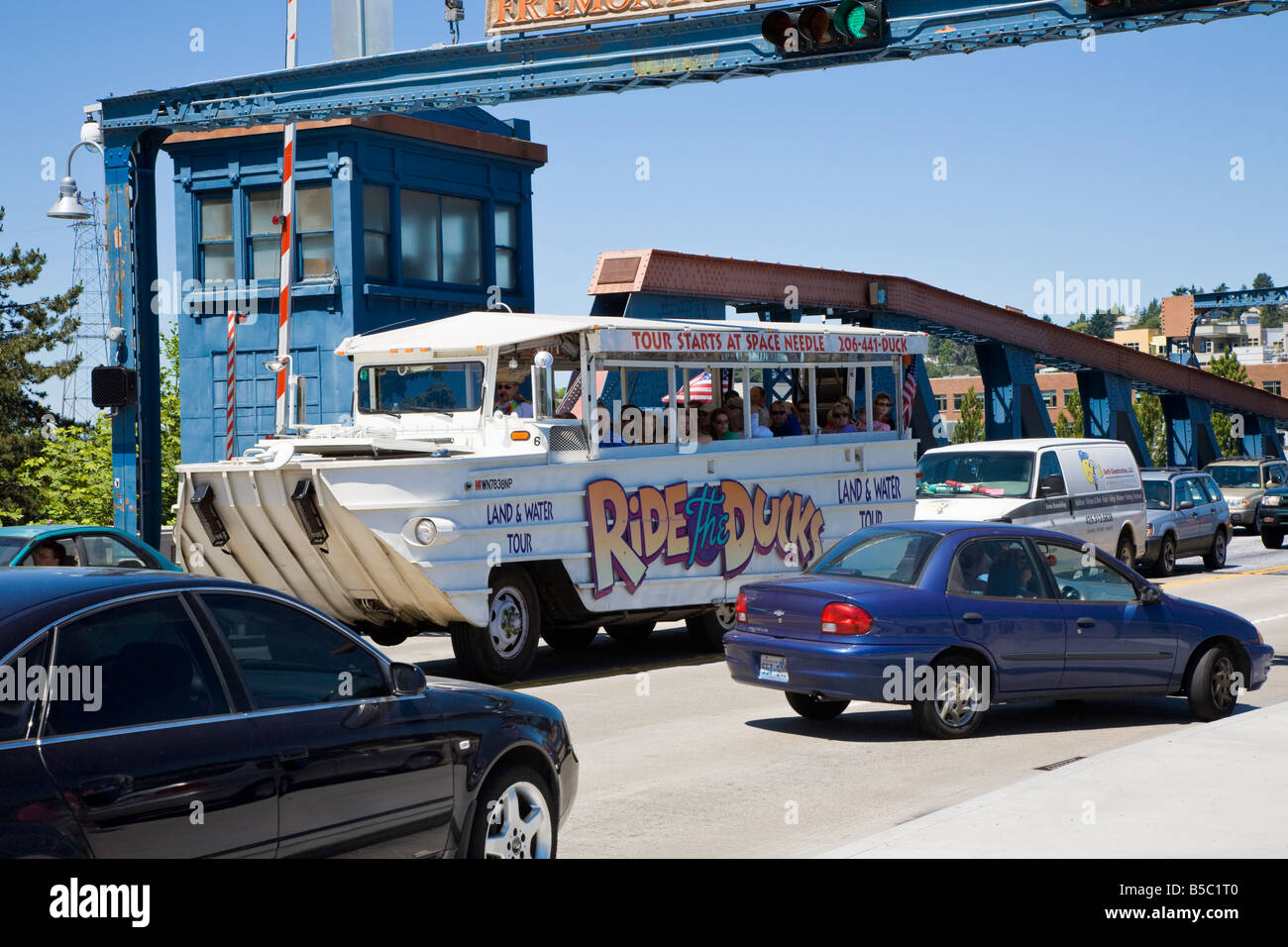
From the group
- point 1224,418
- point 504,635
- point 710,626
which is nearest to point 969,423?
point 1224,418

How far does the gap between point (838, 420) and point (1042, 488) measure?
565cm

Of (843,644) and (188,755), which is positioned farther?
(843,644)

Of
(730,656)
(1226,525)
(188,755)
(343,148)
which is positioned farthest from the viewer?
(343,148)

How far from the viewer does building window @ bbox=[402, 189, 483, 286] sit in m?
31.0

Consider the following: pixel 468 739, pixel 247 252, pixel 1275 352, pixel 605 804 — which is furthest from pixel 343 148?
pixel 1275 352

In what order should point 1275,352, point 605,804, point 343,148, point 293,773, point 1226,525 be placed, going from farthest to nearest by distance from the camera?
point 1275,352, point 343,148, point 1226,525, point 605,804, point 293,773

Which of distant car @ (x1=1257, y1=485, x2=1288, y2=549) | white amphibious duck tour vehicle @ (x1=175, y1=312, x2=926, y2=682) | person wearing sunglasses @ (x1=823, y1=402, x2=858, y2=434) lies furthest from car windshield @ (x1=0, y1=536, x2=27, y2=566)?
distant car @ (x1=1257, y1=485, x2=1288, y2=549)

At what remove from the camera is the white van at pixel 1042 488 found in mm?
21016

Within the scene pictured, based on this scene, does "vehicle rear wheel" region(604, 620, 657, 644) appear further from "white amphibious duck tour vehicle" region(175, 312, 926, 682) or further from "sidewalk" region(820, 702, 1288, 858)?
"sidewalk" region(820, 702, 1288, 858)

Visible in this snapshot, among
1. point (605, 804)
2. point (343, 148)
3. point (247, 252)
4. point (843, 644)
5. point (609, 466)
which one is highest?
point (343, 148)

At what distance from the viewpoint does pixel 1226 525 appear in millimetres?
27453

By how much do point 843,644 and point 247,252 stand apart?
2258 centimetres

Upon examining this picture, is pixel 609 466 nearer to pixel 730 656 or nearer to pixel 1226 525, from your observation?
pixel 730 656

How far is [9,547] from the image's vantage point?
11961 millimetres
